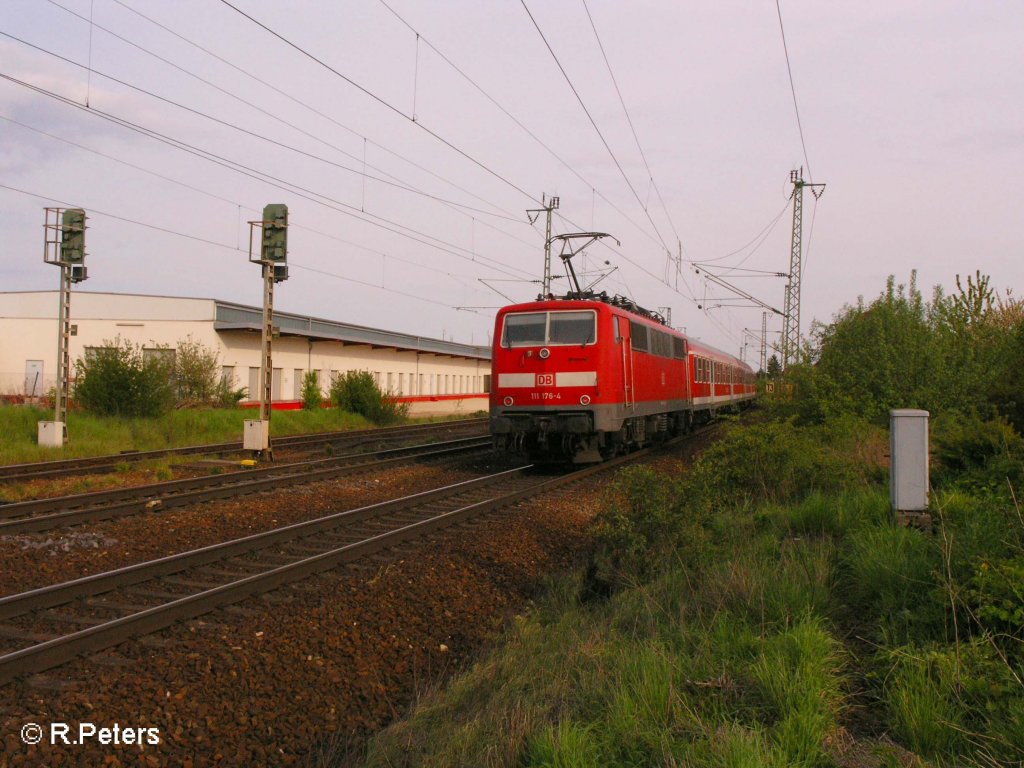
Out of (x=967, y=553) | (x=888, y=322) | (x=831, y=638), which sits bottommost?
(x=831, y=638)

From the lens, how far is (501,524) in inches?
403

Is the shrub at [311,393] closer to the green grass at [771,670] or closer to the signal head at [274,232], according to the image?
the signal head at [274,232]

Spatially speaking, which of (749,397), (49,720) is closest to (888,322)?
(49,720)

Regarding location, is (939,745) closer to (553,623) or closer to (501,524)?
(553,623)

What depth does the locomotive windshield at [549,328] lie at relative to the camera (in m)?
14.9

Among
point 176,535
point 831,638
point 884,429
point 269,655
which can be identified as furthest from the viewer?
point 884,429

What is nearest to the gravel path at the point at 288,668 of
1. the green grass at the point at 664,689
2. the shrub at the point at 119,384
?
the green grass at the point at 664,689

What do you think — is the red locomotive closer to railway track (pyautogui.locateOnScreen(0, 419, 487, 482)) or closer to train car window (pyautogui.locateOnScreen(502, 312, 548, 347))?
train car window (pyautogui.locateOnScreen(502, 312, 548, 347))

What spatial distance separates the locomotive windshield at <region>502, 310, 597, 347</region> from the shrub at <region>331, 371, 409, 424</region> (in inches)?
729

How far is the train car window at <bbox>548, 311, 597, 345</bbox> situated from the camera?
14.9 meters

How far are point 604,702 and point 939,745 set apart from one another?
1496 millimetres

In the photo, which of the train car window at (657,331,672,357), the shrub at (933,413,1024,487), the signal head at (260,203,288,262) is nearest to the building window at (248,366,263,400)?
the signal head at (260,203,288,262)

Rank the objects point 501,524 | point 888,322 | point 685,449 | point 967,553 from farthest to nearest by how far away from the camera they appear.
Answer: point 685,449 → point 888,322 → point 501,524 → point 967,553

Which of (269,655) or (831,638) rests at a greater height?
(831,638)
